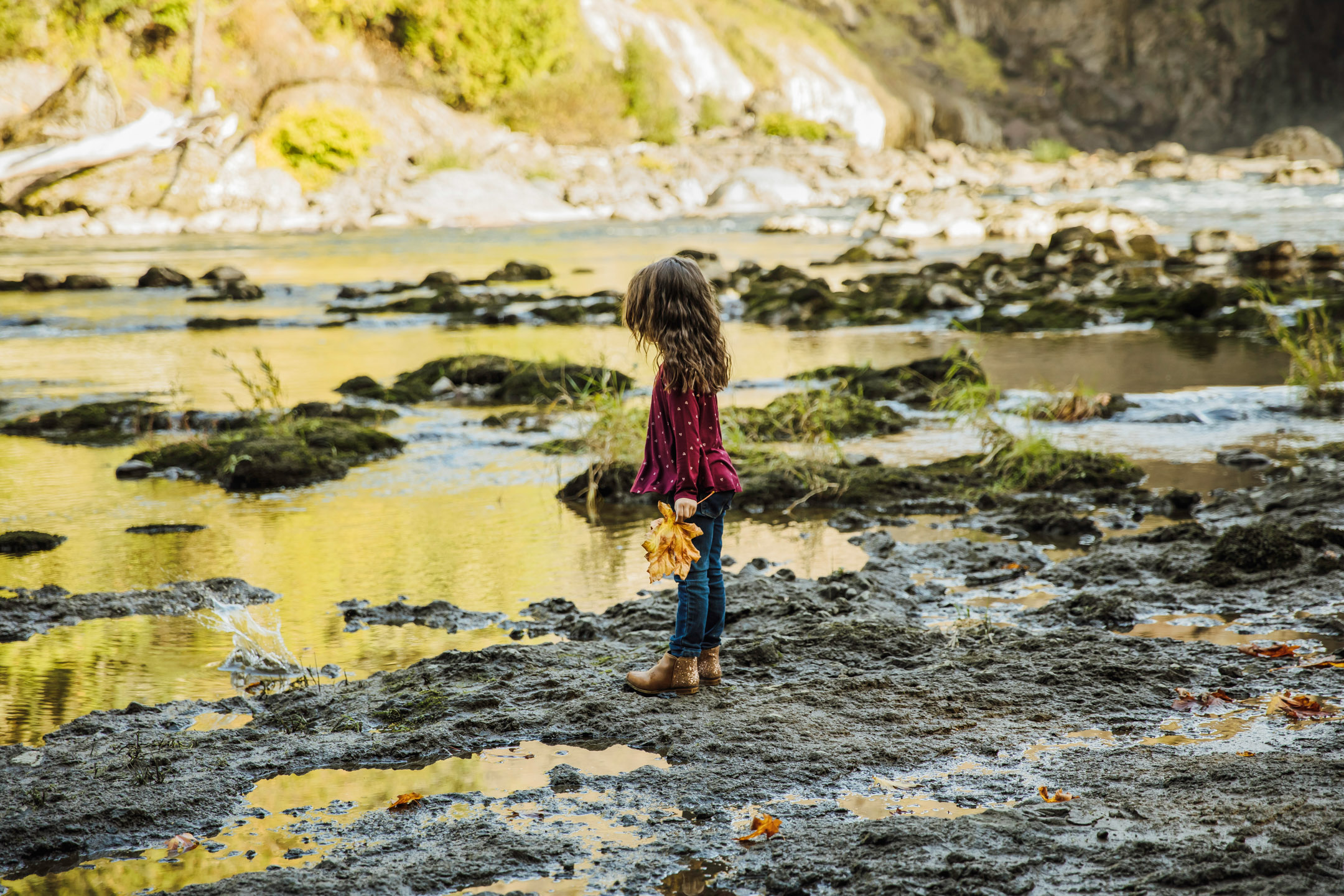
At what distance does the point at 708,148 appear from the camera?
50.9 m

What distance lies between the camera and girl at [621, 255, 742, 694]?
3.58m

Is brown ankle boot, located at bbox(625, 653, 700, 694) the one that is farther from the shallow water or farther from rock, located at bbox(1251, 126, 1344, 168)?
rock, located at bbox(1251, 126, 1344, 168)

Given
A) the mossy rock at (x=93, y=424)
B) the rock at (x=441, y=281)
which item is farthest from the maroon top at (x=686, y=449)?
the rock at (x=441, y=281)

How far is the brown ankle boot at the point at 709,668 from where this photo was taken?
3.74m

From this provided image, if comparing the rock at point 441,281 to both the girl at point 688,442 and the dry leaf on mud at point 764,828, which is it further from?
the dry leaf on mud at point 764,828

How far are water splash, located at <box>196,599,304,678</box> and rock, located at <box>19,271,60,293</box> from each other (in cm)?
1719

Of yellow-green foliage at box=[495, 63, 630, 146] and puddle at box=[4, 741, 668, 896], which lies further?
yellow-green foliage at box=[495, 63, 630, 146]

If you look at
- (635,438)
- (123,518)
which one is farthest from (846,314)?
(123,518)

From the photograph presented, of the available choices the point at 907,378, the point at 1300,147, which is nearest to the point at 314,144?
the point at 907,378

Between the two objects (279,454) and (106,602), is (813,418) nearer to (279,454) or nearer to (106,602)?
(279,454)

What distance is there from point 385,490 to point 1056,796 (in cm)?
475

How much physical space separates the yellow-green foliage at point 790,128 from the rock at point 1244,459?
53.4m

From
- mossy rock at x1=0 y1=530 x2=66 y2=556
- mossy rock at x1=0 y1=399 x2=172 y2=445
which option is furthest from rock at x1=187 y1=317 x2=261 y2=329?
mossy rock at x1=0 y1=530 x2=66 y2=556

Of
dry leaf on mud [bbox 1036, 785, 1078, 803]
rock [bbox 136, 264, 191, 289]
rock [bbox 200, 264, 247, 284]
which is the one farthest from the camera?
rock [bbox 200, 264, 247, 284]
